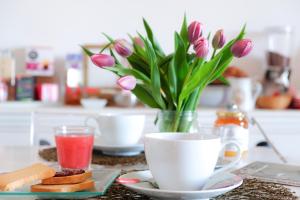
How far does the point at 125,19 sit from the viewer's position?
283 cm

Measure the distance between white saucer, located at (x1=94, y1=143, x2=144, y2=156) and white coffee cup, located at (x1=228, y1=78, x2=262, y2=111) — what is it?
4.53 feet

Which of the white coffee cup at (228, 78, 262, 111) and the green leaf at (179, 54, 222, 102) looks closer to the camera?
the green leaf at (179, 54, 222, 102)

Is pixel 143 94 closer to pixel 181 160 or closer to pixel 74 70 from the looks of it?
pixel 181 160

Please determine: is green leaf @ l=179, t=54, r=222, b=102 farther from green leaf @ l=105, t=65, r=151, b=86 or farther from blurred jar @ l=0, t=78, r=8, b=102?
blurred jar @ l=0, t=78, r=8, b=102

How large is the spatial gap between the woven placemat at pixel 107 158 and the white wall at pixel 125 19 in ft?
5.55

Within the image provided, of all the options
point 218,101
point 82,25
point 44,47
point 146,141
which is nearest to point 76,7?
point 82,25

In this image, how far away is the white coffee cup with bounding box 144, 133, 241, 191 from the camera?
2.23 feet

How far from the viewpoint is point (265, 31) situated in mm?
2814

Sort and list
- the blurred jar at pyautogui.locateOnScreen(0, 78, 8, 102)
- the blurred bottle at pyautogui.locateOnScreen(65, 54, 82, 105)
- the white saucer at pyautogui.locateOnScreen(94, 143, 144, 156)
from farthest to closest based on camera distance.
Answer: the blurred bottle at pyautogui.locateOnScreen(65, 54, 82, 105) → the blurred jar at pyautogui.locateOnScreen(0, 78, 8, 102) → the white saucer at pyautogui.locateOnScreen(94, 143, 144, 156)

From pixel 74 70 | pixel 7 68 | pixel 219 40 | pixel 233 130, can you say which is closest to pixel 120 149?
pixel 233 130

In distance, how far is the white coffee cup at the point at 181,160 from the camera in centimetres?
68

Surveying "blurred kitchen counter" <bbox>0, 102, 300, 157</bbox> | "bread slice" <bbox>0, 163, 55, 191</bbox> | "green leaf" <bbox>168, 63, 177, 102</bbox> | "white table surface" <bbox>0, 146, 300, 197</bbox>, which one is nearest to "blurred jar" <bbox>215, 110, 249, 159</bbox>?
"white table surface" <bbox>0, 146, 300, 197</bbox>

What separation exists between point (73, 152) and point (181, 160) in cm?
37

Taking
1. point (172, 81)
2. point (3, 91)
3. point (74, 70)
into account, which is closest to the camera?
point (172, 81)
